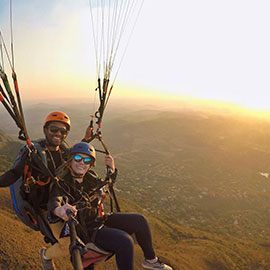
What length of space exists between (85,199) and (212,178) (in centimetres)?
9733

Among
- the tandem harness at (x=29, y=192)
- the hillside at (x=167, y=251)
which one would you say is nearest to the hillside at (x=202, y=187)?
the hillside at (x=167, y=251)

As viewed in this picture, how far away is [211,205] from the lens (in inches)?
2990

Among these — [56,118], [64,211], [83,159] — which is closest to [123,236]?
[64,211]

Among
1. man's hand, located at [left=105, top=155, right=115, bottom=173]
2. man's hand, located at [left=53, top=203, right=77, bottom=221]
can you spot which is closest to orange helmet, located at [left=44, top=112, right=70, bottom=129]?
man's hand, located at [left=105, top=155, right=115, bottom=173]

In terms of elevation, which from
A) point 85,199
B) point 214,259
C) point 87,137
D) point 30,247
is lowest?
point 214,259

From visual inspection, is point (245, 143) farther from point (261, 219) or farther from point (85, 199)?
point (85, 199)

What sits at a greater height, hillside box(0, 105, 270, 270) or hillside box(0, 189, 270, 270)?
hillside box(0, 189, 270, 270)

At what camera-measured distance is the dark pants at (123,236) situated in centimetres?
601

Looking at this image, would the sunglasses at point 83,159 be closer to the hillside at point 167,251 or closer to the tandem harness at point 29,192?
the tandem harness at point 29,192

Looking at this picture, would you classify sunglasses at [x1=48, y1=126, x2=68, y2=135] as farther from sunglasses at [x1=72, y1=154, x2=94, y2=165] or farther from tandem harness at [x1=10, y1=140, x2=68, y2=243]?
sunglasses at [x1=72, y1=154, x2=94, y2=165]

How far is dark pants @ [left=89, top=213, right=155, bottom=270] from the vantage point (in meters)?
6.01

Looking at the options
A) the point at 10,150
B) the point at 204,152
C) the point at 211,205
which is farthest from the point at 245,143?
the point at 10,150

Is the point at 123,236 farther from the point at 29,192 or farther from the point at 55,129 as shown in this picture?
the point at 55,129

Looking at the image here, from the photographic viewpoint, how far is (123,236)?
6.16 meters
